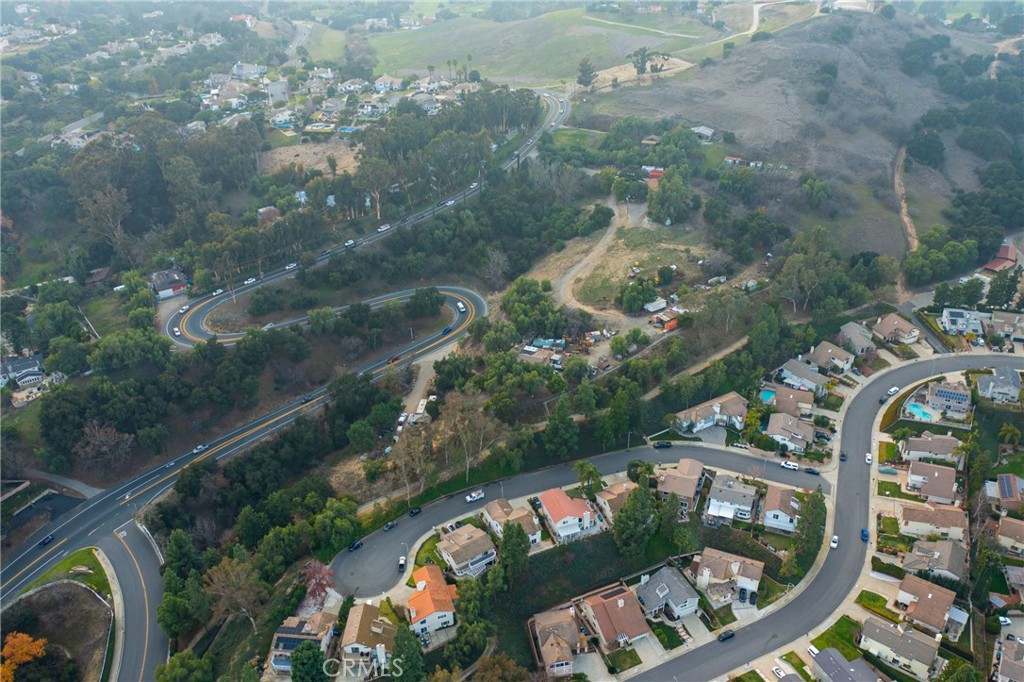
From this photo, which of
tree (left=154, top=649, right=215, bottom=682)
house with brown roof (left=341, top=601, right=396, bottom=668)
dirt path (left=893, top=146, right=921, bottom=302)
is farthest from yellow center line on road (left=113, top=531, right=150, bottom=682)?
dirt path (left=893, top=146, right=921, bottom=302)

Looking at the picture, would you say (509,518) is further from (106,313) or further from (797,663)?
(106,313)

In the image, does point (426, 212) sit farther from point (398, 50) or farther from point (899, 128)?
point (398, 50)

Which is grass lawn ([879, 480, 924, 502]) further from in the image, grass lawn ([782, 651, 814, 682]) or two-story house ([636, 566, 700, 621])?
two-story house ([636, 566, 700, 621])

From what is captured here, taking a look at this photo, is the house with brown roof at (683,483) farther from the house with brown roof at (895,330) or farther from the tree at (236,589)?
the house with brown roof at (895,330)

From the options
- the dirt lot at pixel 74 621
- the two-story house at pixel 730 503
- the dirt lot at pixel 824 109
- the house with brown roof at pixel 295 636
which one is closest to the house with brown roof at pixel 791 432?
the two-story house at pixel 730 503

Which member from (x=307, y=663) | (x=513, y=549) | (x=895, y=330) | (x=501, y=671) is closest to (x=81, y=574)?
(x=307, y=663)

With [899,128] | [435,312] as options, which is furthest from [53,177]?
[899,128]
